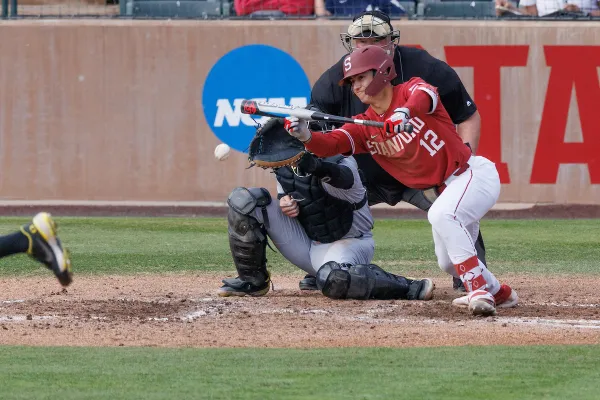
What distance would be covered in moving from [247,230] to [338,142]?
36.9 inches

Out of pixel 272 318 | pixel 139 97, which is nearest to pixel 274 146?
pixel 272 318

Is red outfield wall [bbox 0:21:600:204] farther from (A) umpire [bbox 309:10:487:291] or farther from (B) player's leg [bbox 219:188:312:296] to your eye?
(B) player's leg [bbox 219:188:312:296]

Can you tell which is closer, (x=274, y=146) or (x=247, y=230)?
(x=274, y=146)

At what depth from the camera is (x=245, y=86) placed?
1435 cm

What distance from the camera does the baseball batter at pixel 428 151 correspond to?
6.66m

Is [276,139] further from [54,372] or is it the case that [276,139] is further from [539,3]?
[539,3]

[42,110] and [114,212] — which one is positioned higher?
[42,110]

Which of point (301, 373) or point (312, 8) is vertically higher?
point (312, 8)

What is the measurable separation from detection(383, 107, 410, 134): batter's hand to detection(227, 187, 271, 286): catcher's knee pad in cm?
127

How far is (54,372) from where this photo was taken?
5066 millimetres

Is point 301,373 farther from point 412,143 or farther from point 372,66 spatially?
point 372,66

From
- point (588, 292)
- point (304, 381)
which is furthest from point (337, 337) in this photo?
point (588, 292)

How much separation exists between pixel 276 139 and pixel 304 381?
95.7 inches

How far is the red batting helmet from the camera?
6.65 meters
